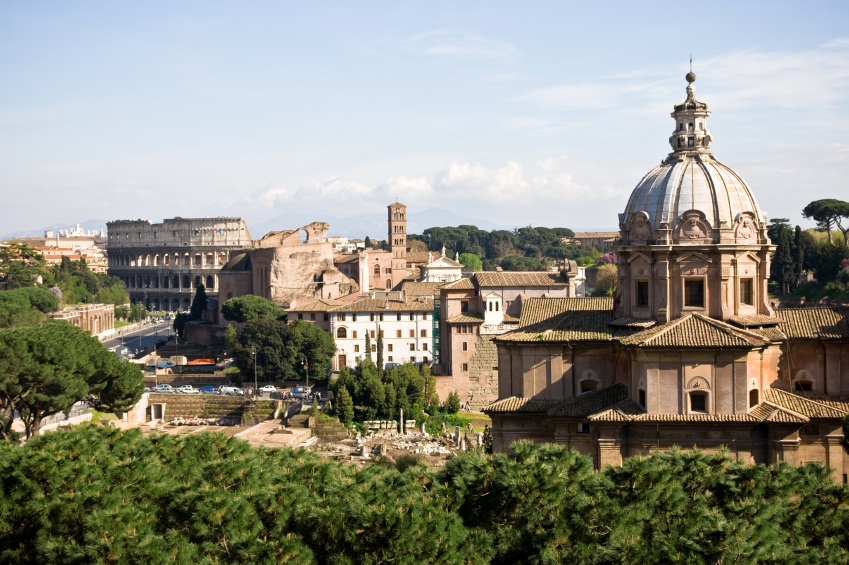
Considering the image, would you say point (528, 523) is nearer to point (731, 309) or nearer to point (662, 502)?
point (662, 502)

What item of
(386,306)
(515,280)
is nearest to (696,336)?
(515,280)

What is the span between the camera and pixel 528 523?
18.8 m

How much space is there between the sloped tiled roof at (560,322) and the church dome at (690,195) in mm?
2389

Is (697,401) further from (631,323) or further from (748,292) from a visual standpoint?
(748,292)

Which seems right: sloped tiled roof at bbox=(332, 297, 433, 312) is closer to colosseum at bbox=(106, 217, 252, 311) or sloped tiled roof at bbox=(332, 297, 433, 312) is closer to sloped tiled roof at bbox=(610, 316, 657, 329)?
sloped tiled roof at bbox=(610, 316, 657, 329)

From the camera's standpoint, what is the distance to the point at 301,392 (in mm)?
61781

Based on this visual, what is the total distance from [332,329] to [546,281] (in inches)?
472

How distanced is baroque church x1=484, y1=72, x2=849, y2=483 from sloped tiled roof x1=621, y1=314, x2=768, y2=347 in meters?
0.04

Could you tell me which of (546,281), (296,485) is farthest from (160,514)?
(546,281)

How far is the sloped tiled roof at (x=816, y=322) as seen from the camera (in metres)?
28.2

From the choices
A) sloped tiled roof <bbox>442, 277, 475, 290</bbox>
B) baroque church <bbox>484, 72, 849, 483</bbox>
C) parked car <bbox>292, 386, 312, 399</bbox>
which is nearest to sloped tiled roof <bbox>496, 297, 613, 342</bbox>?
baroque church <bbox>484, 72, 849, 483</bbox>

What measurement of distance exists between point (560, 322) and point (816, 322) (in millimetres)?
6069

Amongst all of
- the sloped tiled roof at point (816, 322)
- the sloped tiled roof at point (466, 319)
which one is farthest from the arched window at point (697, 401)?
the sloped tiled roof at point (466, 319)

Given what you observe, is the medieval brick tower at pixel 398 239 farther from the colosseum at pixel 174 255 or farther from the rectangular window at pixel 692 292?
the rectangular window at pixel 692 292
